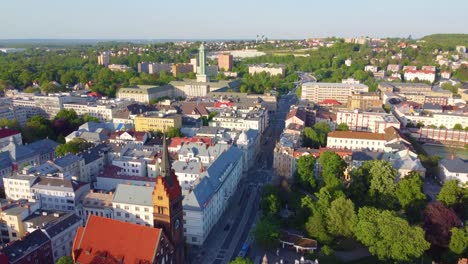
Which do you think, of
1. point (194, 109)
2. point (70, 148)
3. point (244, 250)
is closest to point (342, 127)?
point (194, 109)

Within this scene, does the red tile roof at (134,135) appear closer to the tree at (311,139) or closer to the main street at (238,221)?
the main street at (238,221)

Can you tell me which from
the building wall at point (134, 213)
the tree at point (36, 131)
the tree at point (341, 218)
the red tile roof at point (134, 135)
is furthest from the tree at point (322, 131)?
the tree at point (36, 131)

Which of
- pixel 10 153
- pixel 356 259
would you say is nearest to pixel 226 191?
pixel 356 259

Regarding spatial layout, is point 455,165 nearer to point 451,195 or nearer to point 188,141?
point 451,195

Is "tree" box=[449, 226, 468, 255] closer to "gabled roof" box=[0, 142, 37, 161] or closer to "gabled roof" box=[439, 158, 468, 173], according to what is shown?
"gabled roof" box=[439, 158, 468, 173]

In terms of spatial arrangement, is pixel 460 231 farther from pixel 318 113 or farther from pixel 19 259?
pixel 318 113

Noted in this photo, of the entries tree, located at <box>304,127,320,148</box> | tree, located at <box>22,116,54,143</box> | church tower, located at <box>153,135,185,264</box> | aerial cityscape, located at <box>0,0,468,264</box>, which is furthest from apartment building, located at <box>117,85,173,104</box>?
church tower, located at <box>153,135,185,264</box>
